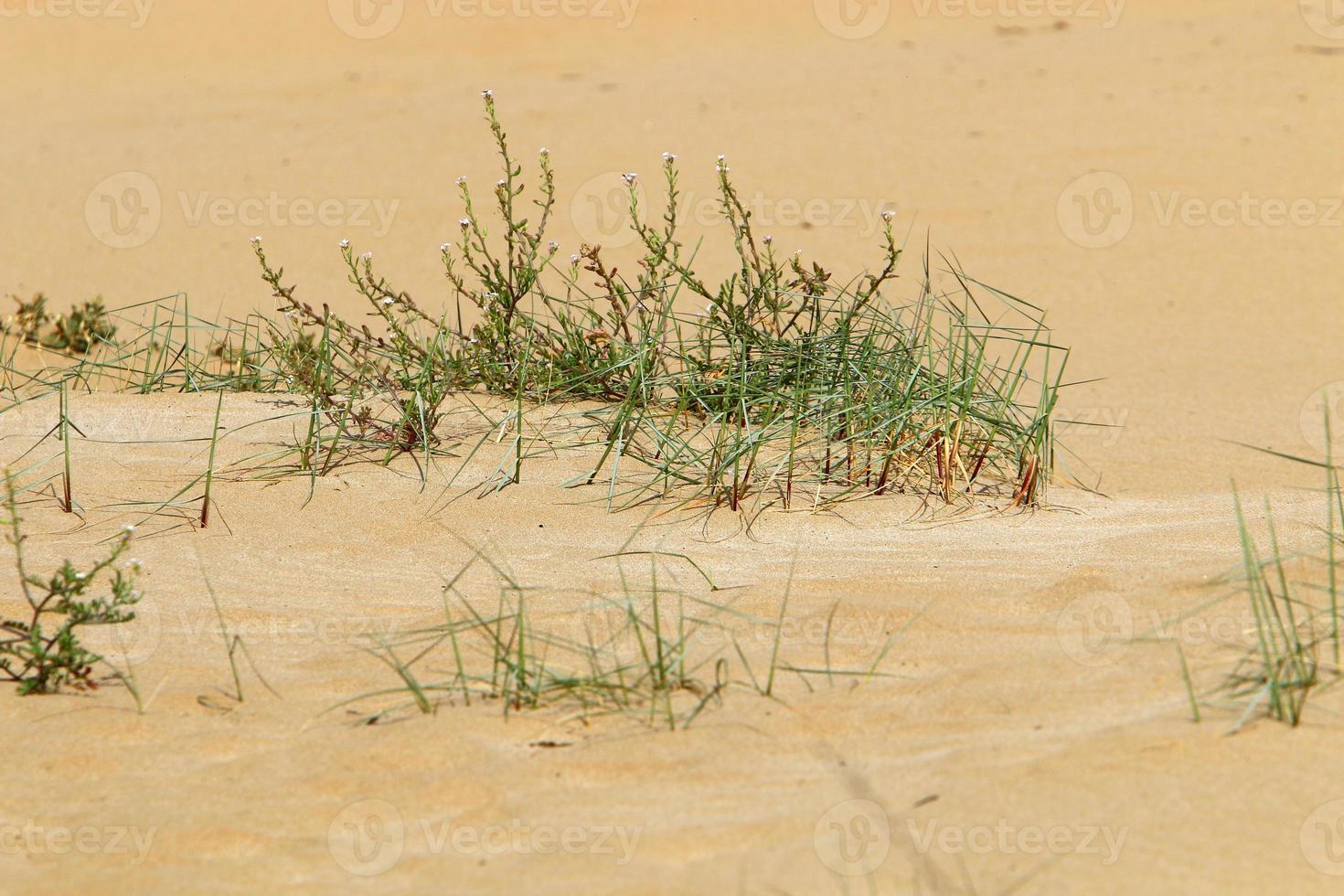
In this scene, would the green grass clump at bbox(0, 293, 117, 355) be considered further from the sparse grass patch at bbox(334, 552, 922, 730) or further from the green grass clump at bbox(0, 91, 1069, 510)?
the sparse grass patch at bbox(334, 552, 922, 730)

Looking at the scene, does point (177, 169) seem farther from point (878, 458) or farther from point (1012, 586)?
point (1012, 586)

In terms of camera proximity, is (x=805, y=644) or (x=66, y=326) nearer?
(x=805, y=644)

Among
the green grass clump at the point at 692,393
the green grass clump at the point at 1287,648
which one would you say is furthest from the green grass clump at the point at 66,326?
the green grass clump at the point at 1287,648

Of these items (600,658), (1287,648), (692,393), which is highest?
(692,393)

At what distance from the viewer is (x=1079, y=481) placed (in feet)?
12.3

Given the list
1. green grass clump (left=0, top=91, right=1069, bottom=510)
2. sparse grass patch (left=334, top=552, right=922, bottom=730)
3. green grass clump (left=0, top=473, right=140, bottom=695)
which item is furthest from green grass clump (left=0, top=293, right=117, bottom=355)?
sparse grass patch (left=334, top=552, right=922, bottom=730)

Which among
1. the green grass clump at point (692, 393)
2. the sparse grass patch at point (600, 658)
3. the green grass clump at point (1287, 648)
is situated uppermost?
the green grass clump at point (692, 393)

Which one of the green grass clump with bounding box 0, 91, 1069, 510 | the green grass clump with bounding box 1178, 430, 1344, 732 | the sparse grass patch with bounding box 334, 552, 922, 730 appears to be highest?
the green grass clump with bounding box 0, 91, 1069, 510

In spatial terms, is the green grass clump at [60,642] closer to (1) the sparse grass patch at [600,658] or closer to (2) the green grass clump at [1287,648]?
(1) the sparse grass patch at [600,658]

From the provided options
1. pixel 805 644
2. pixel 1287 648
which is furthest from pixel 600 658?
pixel 1287 648

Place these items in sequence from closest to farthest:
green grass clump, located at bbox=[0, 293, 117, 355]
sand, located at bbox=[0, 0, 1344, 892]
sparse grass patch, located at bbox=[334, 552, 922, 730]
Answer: sand, located at bbox=[0, 0, 1344, 892] < sparse grass patch, located at bbox=[334, 552, 922, 730] < green grass clump, located at bbox=[0, 293, 117, 355]

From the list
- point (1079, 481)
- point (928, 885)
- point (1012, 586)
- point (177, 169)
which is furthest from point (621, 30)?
point (928, 885)

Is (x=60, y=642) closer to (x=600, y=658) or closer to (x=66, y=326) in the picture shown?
(x=600, y=658)

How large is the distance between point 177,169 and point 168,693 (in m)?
6.84
